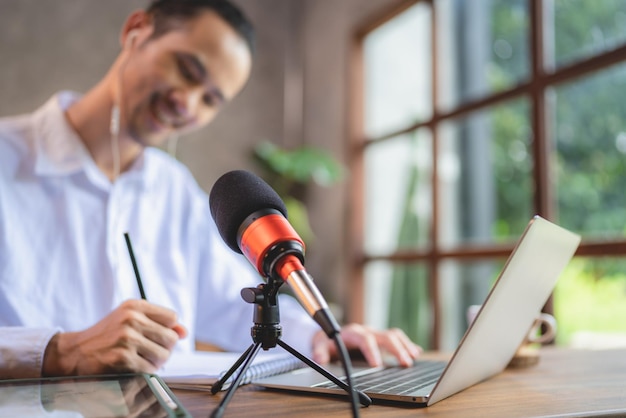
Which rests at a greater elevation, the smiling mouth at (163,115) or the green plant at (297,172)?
the green plant at (297,172)

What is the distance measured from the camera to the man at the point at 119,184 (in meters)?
1.20

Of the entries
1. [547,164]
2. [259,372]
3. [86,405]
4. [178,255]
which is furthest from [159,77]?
[547,164]

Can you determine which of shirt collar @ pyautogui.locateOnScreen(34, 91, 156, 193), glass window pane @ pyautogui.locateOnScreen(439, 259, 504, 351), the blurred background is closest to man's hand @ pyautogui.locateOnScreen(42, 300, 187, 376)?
shirt collar @ pyautogui.locateOnScreen(34, 91, 156, 193)

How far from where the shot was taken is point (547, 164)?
221 cm

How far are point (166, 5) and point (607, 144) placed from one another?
1.54m

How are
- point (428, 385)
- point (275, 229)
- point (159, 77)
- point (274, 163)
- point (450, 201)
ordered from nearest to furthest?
point (275, 229) → point (428, 385) → point (159, 77) → point (450, 201) → point (274, 163)

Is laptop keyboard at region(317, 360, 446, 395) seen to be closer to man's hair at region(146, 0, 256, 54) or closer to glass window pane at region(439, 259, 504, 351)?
man's hair at region(146, 0, 256, 54)

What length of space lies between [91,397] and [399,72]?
2908mm

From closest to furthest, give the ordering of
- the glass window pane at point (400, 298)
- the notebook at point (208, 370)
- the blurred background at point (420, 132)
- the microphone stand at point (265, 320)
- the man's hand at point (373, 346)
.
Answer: the microphone stand at point (265, 320), the notebook at point (208, 370), the man's hand at point (373, 346), the blurred background at point (420, 132), the glass window pane at point (400, 298)

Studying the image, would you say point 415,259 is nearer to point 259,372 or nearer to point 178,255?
point 178,255

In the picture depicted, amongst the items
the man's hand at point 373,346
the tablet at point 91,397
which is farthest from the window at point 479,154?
the tablet at point 91,397

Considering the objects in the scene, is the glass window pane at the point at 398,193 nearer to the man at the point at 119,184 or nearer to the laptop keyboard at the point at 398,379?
the man at the point at 119,184

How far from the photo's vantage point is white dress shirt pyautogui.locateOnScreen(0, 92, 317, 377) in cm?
119

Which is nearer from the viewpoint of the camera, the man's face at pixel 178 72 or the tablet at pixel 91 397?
the tablet at pixel 91 397
